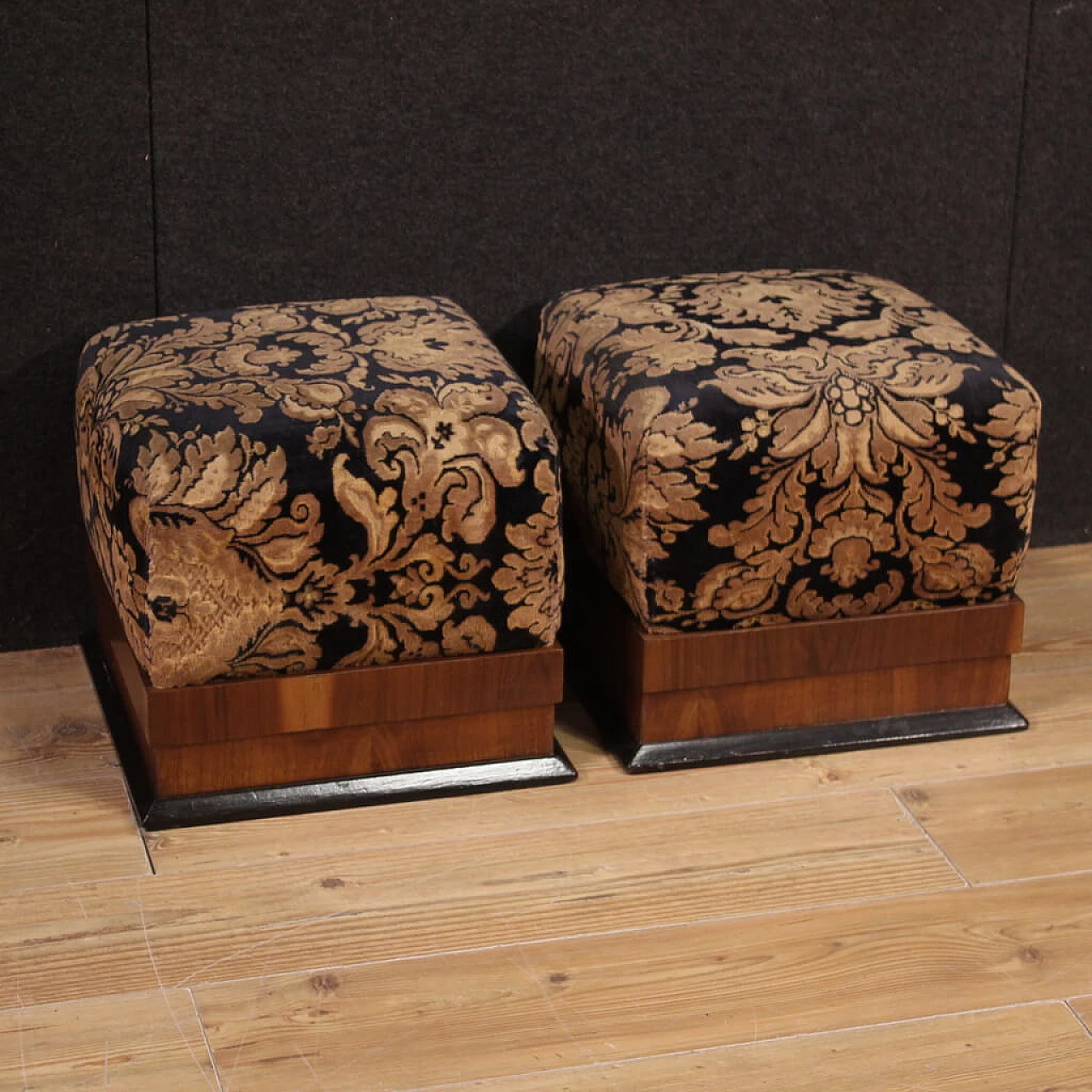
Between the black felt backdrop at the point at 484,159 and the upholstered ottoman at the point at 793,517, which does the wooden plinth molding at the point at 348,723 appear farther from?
the black felt backdrop at the point at 484,159

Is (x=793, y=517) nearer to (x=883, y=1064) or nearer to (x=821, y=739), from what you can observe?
(x=821, y=739)

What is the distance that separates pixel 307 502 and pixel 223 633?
15 cm

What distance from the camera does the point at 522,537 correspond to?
1.63 m

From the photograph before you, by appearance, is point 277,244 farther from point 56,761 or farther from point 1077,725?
point 1077,725

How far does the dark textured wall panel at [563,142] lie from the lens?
1918 mm

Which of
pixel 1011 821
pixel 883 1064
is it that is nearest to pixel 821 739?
pixel 1011 821

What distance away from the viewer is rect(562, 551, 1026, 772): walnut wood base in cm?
174

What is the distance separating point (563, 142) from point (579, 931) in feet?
3.14

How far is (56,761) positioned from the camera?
176 centimetres

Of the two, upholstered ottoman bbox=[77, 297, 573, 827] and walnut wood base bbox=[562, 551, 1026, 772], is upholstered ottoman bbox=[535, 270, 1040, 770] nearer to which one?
walnut wood base bbox=[562, 551, 1026, 772]

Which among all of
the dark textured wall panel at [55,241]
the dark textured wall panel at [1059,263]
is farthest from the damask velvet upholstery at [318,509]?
the dark textured wall panel at [1059,263]

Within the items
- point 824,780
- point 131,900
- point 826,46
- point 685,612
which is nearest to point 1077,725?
point 824,780

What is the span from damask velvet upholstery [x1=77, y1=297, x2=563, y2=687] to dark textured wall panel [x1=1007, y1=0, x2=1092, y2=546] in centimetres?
88

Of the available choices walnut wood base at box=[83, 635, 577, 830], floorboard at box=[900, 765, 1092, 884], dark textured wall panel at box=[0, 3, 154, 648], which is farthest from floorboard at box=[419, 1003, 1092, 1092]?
dark textured wall panel at box=[0, 3, 154, 648]
